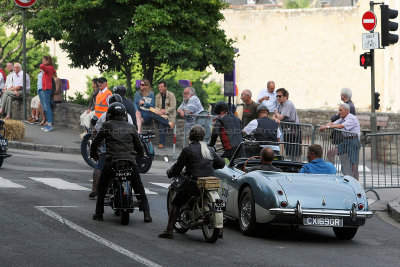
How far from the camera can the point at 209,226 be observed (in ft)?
36.3

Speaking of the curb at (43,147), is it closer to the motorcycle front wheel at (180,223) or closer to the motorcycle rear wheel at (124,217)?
the motorcycle rear wheel at (124,217)

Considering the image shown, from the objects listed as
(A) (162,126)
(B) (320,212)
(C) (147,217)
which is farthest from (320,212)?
(A) (162,126)

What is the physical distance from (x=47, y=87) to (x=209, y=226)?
619 inches

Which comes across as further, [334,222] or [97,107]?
[97,107]

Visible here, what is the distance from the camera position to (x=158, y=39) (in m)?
25.8

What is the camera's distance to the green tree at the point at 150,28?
85.0 feet

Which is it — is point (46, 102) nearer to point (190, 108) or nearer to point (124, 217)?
point (190, 108)

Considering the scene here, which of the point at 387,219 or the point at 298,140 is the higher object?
the point at 298,140

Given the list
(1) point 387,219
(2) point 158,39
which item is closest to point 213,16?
(2) point 158,39

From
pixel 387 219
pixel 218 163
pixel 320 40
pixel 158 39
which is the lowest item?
pixel 387 219

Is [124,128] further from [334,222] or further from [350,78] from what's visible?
[350,78]

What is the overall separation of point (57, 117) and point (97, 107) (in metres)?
7.93

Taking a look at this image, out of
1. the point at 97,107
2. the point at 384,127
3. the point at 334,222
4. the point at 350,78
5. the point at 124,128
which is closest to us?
the point at 334,222

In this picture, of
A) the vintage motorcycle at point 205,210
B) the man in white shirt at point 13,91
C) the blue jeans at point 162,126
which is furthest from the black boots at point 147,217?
the man in white shirt at point 13,91
